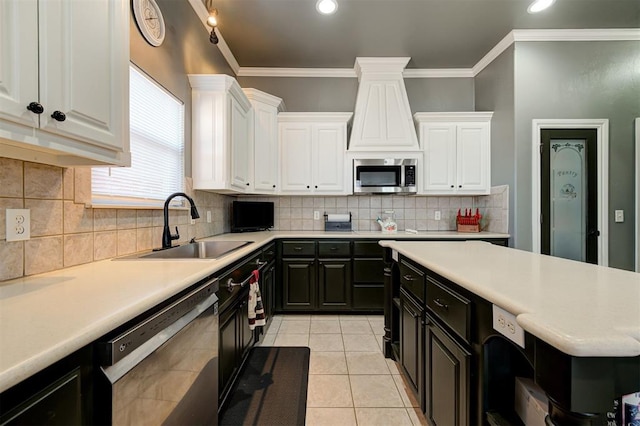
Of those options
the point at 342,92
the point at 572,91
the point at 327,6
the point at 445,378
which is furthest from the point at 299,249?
the point at 572,91

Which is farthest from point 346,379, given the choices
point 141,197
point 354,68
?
point 354,68

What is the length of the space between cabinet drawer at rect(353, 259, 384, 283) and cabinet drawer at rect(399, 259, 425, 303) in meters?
1.26

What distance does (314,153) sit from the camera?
3523 mm

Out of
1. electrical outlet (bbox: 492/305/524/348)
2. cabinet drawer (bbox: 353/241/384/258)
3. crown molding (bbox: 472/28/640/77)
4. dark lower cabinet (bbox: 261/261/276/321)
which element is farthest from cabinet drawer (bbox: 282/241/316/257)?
crown molding (bbox: 472/28/640/77)

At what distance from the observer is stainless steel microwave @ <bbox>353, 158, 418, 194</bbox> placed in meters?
3.42

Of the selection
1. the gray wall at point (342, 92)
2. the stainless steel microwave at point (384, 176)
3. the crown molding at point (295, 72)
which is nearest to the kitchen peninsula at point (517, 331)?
the stainless steel microwave at point (384, 176)

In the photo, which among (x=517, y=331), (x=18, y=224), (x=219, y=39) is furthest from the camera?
(x=219, y=39)

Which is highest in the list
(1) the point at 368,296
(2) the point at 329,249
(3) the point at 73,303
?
(3) the point at 73,303

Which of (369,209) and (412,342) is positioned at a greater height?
(369,209)

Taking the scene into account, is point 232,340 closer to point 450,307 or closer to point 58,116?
point 450,307

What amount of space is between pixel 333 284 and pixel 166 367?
2.34 meters

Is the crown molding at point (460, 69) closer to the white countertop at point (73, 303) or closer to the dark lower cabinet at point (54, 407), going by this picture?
the white countertop at point (73, 303)

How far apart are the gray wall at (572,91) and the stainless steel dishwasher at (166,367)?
10.6 feet

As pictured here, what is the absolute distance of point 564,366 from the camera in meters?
0.60
